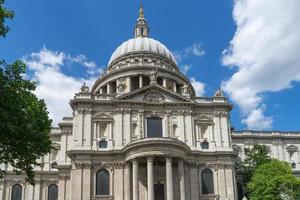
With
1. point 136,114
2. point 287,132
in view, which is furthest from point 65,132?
point 287,132

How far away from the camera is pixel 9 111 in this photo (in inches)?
981

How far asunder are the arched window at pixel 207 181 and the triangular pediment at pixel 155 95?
961 cm

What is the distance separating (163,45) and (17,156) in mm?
62809

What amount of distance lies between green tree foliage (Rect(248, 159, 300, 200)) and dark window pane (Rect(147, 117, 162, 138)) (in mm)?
13166

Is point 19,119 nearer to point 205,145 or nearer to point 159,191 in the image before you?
point 159,191

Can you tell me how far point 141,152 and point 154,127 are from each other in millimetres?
6524

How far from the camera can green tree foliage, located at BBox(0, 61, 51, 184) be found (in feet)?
81.6

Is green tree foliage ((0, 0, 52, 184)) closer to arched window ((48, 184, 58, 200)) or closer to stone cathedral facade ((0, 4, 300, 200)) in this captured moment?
stone cathedral facade ((0, 4, 300, 200))

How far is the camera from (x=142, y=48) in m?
82.5

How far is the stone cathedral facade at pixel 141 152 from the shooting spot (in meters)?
52.1

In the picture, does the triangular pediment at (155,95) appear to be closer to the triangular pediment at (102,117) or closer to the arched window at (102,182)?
the triangular pediment at (102,117)

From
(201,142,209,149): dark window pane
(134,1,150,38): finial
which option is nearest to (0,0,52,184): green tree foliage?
(201,142,209,149): dark window pane

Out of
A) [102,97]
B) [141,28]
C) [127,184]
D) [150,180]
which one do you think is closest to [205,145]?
[150,180]

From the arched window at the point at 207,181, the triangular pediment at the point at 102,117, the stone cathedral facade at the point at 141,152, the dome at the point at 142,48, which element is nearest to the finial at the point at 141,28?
the dome at the point at 142,48
